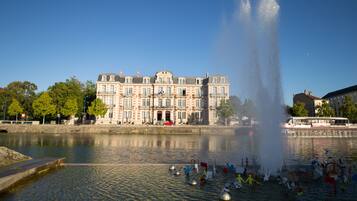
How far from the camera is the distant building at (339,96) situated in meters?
94.9

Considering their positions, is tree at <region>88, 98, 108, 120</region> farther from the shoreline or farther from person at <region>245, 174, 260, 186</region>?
person at <region>245, 174, 260, 186</region>

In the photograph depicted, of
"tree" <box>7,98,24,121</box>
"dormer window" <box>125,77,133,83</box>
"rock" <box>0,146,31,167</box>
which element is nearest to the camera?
"rock" <box>0,146,31,167</box>

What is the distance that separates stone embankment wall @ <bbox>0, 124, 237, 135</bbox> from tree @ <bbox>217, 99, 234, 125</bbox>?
8428 mm

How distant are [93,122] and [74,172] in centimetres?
6147

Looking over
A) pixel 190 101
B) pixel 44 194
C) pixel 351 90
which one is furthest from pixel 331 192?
pixel 351 90

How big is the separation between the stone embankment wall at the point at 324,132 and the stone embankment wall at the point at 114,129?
45.0ft

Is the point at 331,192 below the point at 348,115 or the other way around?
below

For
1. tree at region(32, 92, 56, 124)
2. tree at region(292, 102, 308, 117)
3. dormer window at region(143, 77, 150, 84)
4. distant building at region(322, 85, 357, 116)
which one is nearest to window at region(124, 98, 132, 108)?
dormer window at region(143, 77, 150, 84)

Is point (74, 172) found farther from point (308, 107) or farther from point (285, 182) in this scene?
point (308, 107)

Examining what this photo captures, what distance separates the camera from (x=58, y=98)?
73.2 m

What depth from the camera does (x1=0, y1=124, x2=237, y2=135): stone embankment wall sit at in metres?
59.5

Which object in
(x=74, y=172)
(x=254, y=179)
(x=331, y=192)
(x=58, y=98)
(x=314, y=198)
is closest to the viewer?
(x=314, y=198)

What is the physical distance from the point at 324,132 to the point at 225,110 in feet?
76.4

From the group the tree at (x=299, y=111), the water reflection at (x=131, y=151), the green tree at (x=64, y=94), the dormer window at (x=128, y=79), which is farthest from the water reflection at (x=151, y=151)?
the tree at (x=299, y=111)
